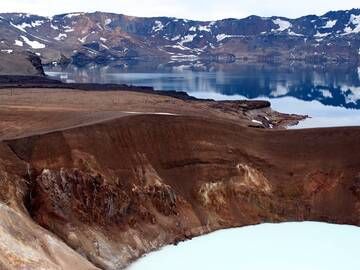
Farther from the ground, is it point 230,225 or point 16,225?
point 16,225

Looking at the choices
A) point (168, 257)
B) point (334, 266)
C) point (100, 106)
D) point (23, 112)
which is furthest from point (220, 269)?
point (100, 106)

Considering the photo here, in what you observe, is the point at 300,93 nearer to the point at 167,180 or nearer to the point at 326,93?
the point at 326,93

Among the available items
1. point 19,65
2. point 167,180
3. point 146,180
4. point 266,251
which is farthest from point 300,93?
point 266,251

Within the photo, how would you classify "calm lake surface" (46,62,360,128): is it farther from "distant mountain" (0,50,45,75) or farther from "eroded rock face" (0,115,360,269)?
"eroded rock face" (0,115,360,269)

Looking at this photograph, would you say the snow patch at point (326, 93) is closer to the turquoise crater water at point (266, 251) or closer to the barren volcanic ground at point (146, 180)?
the barren volcanic ground at point (146, 180)

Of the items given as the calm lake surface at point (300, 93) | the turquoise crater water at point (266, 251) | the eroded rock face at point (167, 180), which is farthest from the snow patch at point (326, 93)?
the turquoise crater water at point (266, 251)

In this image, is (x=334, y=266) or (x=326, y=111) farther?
(x=326, y=111)

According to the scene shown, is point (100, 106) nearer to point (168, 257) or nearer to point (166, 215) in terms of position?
point (166, 215)
